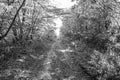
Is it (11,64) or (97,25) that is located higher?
(97,25)

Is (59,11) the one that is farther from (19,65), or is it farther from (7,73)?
(7,73)

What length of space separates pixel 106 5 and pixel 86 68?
17.8ft

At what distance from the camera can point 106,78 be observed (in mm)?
7258

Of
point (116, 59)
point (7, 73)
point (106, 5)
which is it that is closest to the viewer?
point (106, 5)

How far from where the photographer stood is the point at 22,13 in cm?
1285

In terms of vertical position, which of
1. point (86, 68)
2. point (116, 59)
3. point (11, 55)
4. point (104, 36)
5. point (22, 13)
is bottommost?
point (86, 68)

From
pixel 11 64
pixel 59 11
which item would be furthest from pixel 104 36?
pixel 11 64

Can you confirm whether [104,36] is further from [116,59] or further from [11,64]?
[11,64]

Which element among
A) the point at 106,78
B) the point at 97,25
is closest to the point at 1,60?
the point at 106,78

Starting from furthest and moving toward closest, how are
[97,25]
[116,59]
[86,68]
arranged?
[97,25]
[86,68]
[116,59]

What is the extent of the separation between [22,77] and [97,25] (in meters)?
9.27

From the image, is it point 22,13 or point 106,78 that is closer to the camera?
point 106,78

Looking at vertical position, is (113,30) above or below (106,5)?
below

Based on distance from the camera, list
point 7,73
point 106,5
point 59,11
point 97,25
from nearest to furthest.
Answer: point 106,5
point 7,73
point 97,25
point 59,11
